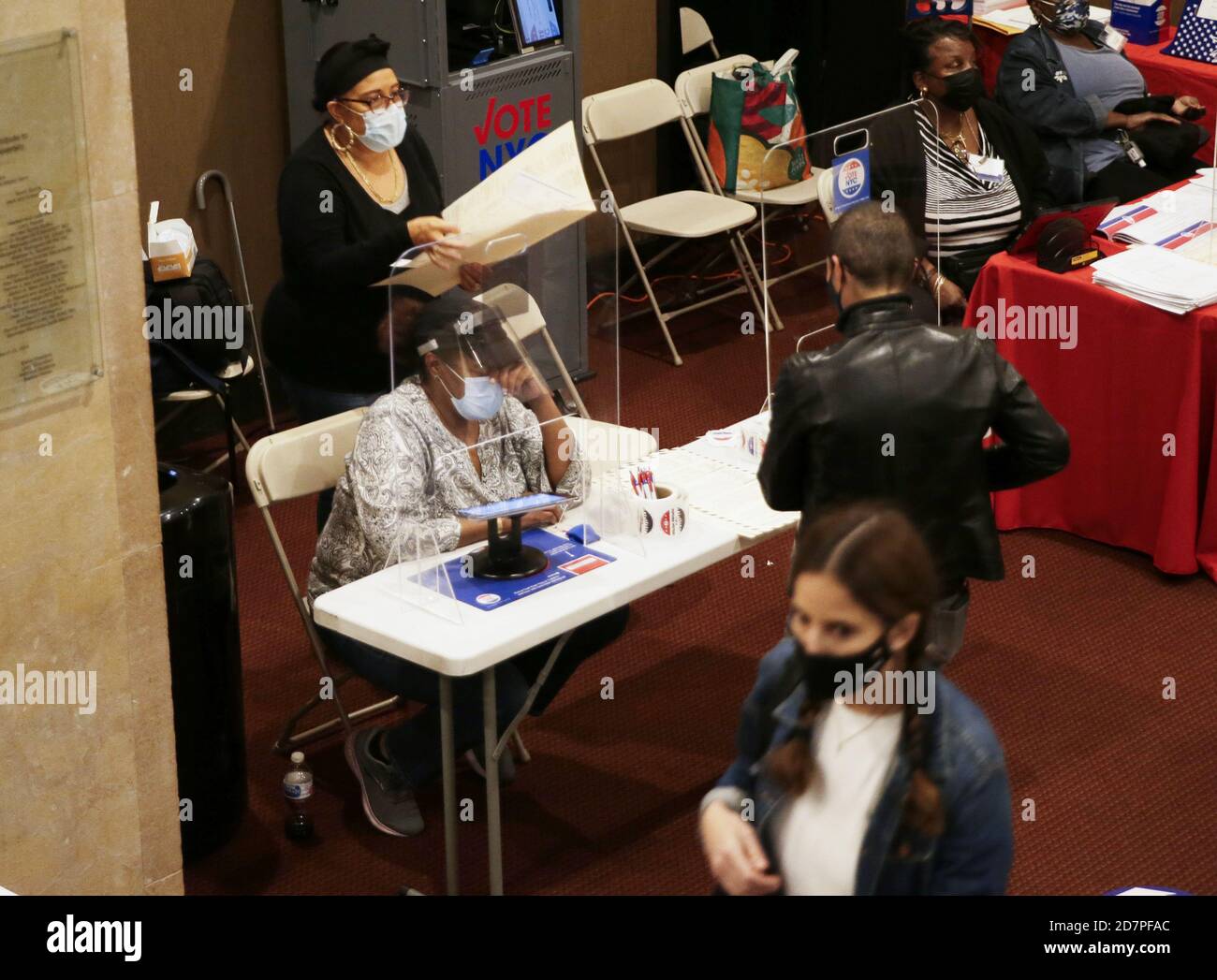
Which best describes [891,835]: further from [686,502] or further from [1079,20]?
[1079,20]

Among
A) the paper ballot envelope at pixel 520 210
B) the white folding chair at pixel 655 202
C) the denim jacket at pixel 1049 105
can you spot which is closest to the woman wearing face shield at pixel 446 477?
the paper ballot envelope at pixel 520 210

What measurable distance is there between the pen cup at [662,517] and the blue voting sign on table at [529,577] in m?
0.12

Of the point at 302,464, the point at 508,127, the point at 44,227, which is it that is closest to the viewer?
the point at 44,227

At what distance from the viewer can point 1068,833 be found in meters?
4.05

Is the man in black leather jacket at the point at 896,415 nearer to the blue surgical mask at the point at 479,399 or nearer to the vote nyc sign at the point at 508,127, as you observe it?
the blue surgical mask at the point at 479,399

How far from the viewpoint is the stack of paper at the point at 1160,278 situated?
16.1 feet

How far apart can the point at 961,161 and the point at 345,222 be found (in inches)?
79.1

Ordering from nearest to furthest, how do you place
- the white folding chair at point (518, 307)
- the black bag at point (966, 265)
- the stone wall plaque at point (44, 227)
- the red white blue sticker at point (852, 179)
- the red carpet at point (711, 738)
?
the stone wall plaque at point (44, 227) < the white folding chair at point (518, 307) < the red carpet at point (711, 738) < the red white blue sticker at point (852, 179) < the black bag at point (966, 265)

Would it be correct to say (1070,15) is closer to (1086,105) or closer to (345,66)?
(1086,105)

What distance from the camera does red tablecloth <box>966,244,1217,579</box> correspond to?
4.98m

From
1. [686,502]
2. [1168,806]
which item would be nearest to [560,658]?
[686,502]

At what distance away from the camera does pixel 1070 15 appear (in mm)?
6410

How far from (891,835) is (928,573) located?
0.32m

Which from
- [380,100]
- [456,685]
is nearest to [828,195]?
[380,100]
